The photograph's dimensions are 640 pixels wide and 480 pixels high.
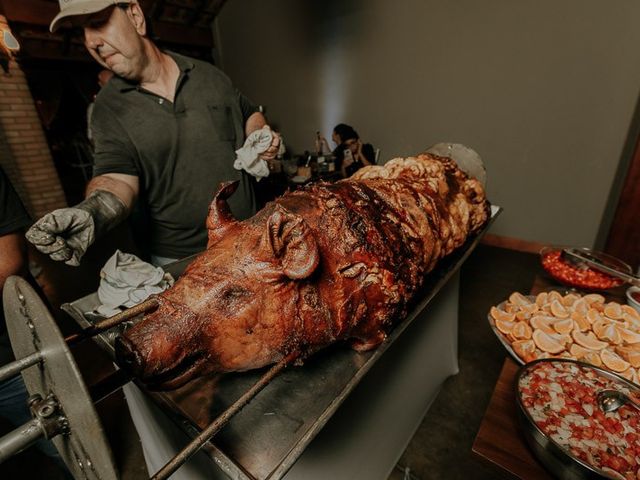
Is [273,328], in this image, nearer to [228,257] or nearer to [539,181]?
[228,257]

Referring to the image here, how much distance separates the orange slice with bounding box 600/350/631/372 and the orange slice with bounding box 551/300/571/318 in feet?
1.02

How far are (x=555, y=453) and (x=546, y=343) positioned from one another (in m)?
0.72

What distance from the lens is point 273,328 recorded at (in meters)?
1.17

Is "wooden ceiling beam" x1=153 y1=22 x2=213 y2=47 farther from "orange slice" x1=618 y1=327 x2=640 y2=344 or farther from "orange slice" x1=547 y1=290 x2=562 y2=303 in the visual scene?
"orange slice" x1=618 y1=327 x2=640 y2=344

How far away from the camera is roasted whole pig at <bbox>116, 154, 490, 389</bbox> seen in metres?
1.06

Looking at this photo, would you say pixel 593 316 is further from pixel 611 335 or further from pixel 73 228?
pixel 73 228

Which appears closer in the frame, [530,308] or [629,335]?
[629,335]

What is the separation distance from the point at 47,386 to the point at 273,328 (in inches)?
25.4

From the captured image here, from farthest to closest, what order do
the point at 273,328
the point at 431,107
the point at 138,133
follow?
1. the point at 431,107
2. the point at 138,133
3. the point at 273,328

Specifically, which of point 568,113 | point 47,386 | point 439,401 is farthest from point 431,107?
point 47,386

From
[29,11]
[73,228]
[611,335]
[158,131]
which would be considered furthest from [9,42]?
[611,335]

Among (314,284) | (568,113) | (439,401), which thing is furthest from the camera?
(568,113)

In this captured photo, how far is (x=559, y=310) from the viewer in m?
2.12

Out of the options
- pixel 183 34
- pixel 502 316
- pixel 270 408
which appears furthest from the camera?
pixel 183 34
